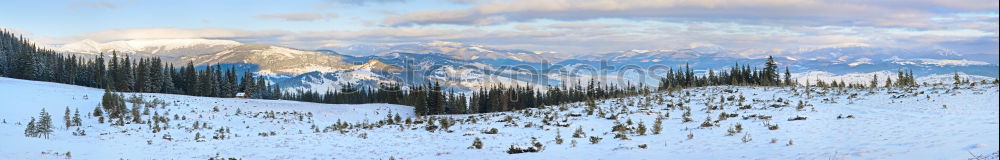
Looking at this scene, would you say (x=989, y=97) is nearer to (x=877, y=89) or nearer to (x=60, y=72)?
(x=877, y=89)

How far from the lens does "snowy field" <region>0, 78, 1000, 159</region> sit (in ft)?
43.2

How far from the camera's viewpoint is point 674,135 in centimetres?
1817

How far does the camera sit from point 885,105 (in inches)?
837

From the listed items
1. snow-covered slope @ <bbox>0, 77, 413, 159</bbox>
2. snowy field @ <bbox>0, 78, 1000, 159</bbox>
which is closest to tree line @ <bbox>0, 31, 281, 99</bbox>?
snow-covered slope @ <bbox>0, 77, 413, 159</bbox>

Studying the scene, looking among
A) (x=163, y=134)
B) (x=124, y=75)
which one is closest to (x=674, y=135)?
(x=163, y=134)

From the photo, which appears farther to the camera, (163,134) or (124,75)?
(124,75)

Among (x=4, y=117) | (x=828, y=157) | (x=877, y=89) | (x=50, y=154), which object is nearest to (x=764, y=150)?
(x=828, y=157)

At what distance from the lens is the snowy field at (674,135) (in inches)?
519

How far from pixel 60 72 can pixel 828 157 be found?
4986 inches

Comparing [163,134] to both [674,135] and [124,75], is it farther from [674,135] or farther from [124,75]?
[124,75]

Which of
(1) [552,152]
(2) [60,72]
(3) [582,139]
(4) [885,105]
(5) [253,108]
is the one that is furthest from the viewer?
(2) [60,72]

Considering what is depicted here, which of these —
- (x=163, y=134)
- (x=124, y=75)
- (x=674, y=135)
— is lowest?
(x=163, y=134)

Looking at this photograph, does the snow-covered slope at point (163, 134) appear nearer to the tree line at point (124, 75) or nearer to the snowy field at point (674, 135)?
the snowy field at point (674, 135)

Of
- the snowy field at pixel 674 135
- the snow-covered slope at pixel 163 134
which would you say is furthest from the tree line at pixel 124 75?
the snowy field at pixel 674 135
